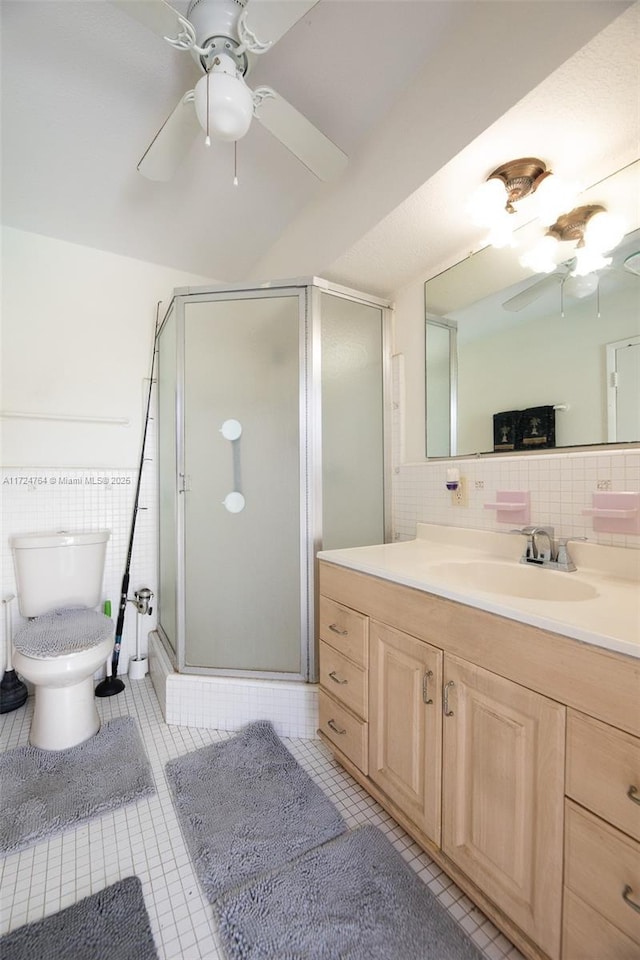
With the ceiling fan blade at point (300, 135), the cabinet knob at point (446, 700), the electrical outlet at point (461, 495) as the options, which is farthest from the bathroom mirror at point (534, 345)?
the cabinet knob at point (446, 700)

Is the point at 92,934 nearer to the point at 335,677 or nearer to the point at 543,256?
the point at 335,677

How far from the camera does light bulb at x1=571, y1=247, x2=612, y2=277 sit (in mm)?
1216

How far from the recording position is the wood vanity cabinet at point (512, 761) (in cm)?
66

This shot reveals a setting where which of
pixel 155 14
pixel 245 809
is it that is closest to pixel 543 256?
pixel 155 14

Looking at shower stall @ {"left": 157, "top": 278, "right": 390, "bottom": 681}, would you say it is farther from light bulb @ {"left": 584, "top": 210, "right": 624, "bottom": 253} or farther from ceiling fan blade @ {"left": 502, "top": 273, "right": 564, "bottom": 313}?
light bulb @ {"left": 584, "top": 210, "right": 624, "bottom": 253}

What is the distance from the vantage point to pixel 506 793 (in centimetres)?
83

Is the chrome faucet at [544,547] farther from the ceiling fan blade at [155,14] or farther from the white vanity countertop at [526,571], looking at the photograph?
the ceiling fan blade at [155,14]

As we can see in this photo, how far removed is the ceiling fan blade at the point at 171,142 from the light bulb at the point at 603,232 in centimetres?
131

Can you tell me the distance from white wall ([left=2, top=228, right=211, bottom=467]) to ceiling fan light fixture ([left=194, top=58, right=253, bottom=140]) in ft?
4.52

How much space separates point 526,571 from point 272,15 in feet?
5.50

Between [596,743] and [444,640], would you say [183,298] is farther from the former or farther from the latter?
[596,743]

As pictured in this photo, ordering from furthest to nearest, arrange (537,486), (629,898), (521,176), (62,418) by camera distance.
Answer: (62,418), (537,486), (521,176), (629,898)

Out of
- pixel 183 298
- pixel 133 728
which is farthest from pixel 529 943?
pixel 183 298

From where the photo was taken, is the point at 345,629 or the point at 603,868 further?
the point at 345,629
